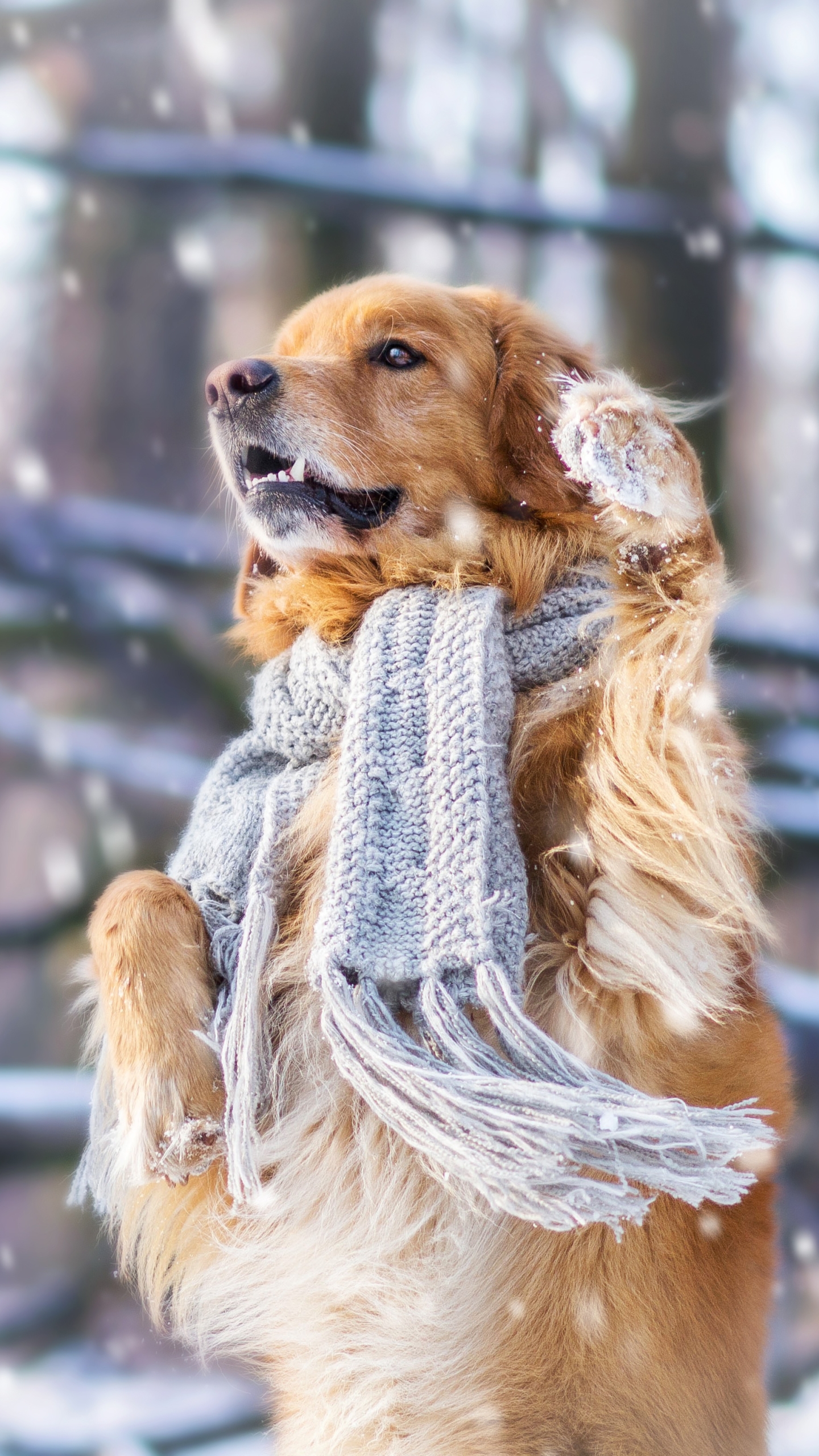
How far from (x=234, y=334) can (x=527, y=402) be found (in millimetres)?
518

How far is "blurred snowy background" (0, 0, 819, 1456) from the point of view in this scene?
1.07 meters

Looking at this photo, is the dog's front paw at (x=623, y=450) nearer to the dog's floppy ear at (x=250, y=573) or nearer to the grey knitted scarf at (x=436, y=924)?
the grey knitted scarf at (x=436, y=924)

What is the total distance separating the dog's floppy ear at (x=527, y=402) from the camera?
2.57 feet

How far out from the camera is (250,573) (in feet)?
2.98

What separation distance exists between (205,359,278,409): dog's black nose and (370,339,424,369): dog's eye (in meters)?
0.10

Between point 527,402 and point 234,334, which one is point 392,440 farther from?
point 234,334

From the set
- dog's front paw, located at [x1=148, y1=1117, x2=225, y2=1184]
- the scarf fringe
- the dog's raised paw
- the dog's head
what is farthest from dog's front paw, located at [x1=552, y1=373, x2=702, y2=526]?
dog's front paw, located at [x1=148, y1=1117, x2=225, y2=1184]

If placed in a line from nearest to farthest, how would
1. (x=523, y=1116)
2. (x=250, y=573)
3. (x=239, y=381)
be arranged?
(x=523, y=1116) < (x=239, y=381) < (x=250, y=573)

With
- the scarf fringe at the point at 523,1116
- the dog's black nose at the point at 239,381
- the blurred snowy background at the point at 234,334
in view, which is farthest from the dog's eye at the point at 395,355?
the scarf fringe at the point at 523,1116

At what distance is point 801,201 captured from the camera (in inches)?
43.1

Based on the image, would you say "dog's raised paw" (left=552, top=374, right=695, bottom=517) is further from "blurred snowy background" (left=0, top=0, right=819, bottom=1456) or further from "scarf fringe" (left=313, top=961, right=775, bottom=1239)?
"blurred snowy background" (left=0, top=0, right=819, bottom=1456)

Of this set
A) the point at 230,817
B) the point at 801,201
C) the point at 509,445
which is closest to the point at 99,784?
the point at 230,817

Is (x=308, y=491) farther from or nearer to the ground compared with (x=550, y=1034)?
farther from the ground

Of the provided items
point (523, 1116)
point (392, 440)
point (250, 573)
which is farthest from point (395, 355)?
point (523, 1116)
